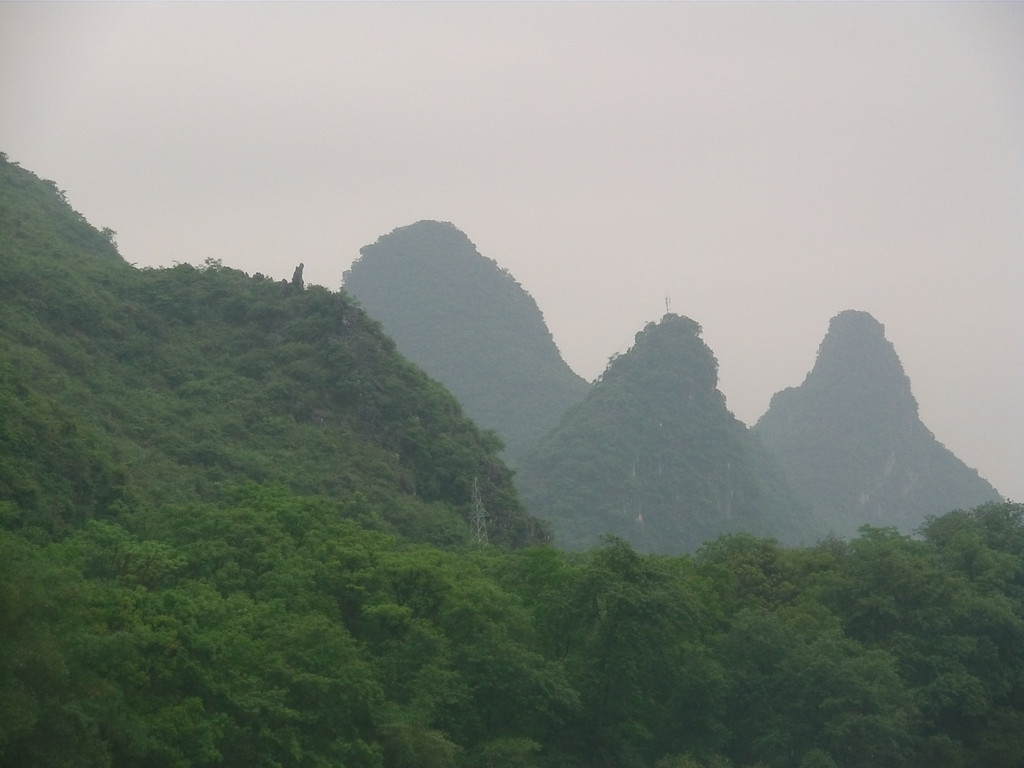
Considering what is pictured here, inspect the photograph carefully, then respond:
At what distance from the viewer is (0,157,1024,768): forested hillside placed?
12.4 meters

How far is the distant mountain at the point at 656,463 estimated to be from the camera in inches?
2180

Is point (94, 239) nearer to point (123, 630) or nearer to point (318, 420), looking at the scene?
point (318, 420)

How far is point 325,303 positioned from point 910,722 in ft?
63.2

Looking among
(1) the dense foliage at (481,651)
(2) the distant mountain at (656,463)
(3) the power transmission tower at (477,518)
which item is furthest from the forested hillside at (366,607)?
(2) the distant mountain at (656,463)

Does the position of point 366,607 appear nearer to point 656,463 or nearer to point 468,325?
point 656,463

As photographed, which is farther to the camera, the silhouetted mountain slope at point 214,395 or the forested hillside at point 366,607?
the silhouetted mountain slope at point 214,395

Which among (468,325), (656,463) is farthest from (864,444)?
(656,463)

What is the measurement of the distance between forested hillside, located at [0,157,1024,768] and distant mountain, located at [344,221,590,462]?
43.6 m

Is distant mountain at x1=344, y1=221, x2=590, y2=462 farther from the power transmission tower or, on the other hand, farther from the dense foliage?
the dense foliage

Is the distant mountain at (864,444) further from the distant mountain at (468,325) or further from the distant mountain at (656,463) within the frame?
the distant mountain at (468,325)

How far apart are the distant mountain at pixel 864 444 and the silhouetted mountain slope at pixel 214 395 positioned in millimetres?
51487

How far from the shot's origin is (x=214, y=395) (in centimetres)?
2861

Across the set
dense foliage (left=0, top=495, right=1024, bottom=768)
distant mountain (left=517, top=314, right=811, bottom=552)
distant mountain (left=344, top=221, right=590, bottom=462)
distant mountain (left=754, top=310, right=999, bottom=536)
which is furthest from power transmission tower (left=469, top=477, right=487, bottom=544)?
distant mountain (left=754, top=310, right=999, bottom=536)

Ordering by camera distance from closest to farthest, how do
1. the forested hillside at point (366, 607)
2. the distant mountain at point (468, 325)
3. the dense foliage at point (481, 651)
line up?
the dense foliage at point (481, 651)
the forested hillside at point (366, 607)
the distant mountain at point (468, 325)
